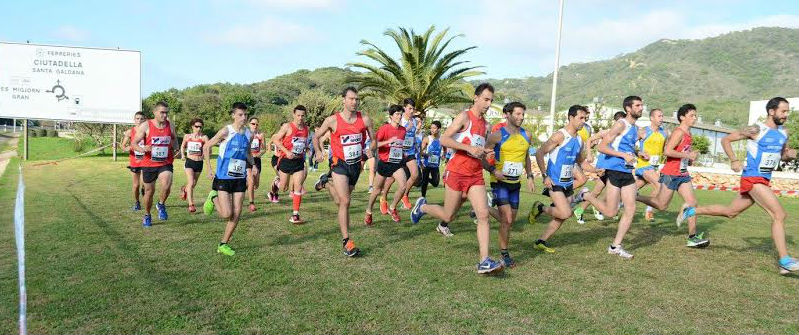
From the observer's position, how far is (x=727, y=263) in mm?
7500

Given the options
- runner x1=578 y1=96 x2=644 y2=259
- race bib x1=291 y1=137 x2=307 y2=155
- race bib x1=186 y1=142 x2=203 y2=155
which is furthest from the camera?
race bib x1=186 y1=142 x2=203 y2=155

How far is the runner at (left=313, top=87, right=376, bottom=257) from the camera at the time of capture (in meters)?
7.64

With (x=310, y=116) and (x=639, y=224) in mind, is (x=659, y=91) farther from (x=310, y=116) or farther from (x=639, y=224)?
(x=639, y=224)

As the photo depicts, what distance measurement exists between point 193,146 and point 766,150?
1022 centimetres

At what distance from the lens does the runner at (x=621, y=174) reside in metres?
7.73

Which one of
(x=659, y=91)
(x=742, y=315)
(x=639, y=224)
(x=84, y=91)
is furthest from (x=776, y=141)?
(x=659, y=91)

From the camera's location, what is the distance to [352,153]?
783cm

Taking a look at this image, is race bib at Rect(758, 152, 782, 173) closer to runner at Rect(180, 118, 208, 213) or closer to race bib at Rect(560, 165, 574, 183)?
race bib at Rect(560, 165, 574, 183)

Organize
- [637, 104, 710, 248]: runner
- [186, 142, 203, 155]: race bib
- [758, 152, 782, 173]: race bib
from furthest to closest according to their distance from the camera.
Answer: [186, 142, 203, 155]: race bib
[637, 104, 710, 248]: runner
[758, 152, 782, 173]: race bib

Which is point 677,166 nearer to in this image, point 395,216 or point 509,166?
point 509,166

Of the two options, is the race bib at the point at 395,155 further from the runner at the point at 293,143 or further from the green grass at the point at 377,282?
the runner at the point at 293,143

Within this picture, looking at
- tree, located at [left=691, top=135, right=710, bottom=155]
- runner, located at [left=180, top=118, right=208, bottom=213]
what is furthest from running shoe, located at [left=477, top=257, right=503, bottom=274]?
tree, located at [left=691, top=135, right=710, bottom=155]

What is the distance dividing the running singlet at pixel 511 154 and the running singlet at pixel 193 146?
7.12 m

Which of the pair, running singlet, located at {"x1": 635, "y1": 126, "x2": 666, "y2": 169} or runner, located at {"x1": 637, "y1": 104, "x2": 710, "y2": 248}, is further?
running singlet, located at {"x1": 635, "y1": 126, "x2": 666, "y2": 169}
